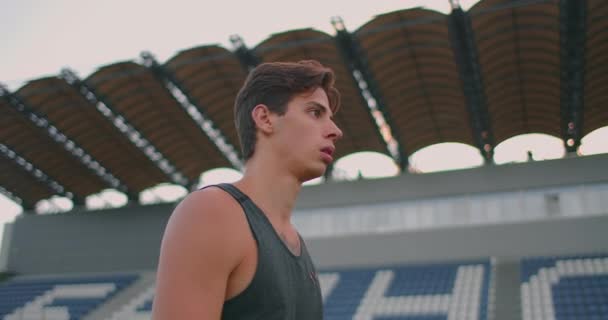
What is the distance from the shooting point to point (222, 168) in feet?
93.4

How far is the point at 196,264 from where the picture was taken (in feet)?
5.49

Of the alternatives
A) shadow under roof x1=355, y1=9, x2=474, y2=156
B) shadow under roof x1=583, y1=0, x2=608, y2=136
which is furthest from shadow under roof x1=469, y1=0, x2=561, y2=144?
shadow under roof x1=355, y1=9, x2=474, y2=156

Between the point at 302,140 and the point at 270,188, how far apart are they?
19 cm

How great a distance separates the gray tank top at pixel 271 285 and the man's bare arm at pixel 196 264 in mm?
70

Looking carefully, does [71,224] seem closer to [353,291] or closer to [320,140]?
[353,291]

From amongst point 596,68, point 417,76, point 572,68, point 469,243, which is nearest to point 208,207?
point 572,68

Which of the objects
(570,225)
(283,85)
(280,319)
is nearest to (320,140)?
(283,85)

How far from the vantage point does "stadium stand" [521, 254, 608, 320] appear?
18172 mm

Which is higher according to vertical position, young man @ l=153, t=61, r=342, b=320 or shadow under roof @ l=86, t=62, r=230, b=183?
young man @ l=153, t=61, r=342, b=320

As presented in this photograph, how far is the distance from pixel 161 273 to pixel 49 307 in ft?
86.8

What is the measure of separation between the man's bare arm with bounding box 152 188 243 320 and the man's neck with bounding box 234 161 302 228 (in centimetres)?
28

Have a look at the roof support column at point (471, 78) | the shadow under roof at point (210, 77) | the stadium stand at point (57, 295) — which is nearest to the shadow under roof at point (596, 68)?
the roof support column at point (471, 78)

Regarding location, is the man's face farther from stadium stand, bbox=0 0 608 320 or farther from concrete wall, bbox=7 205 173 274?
concrete wall, bbox=7 205 173 274

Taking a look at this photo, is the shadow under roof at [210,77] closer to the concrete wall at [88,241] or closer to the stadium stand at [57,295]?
the concrete wall at [88,241]
